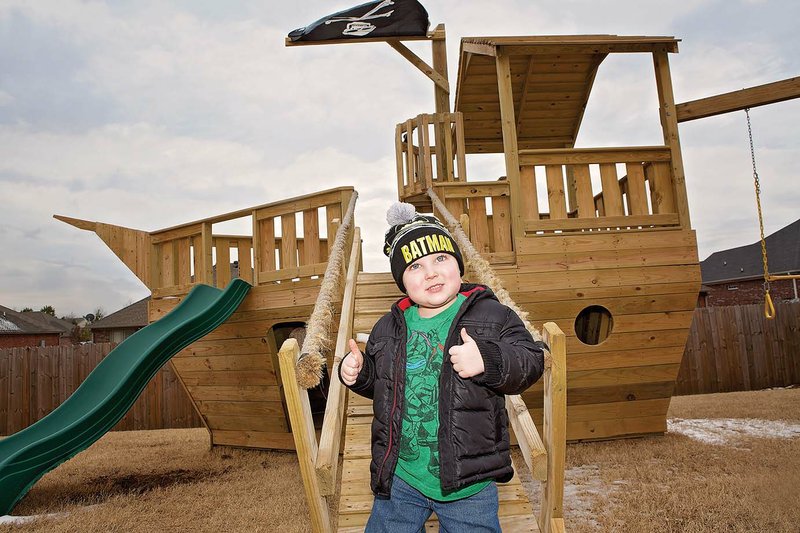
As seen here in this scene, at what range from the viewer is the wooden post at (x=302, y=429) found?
1885mm

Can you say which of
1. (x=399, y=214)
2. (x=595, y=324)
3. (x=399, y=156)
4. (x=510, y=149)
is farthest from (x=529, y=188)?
(x=399, y=214)

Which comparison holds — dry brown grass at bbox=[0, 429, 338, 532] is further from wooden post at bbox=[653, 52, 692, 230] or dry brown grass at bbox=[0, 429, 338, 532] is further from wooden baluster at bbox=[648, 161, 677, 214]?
wooden post at bbox=[653, 52, 692, 230]

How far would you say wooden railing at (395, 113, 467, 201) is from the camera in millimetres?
8672

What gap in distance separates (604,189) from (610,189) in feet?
0.25

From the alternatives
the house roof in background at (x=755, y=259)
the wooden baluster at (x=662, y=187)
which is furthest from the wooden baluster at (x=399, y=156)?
the house roof in background at (x=755, y=259)

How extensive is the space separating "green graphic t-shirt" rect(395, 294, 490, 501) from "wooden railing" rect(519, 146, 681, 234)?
4.30 meters

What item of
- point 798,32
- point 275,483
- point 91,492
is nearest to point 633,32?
point 798,32

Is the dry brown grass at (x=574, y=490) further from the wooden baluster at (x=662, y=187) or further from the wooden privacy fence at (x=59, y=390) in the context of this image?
the wooden privacy fence at (x=59, y=390)

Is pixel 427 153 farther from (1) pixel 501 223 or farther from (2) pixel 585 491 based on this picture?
(2) pixel 585 491

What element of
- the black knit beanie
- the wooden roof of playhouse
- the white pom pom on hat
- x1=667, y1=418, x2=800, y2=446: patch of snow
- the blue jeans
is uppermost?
the wooden roof of playhouse

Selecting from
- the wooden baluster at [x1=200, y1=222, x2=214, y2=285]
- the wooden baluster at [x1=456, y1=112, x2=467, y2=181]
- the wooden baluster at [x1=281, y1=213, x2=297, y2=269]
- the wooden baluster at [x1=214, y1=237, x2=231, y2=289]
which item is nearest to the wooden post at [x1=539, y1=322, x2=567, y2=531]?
the wooden baluster at [x1=281, y1=213, x2=297, y2=269]

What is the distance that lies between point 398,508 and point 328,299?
1573 mm

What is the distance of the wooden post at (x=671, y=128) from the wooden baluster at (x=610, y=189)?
68cm

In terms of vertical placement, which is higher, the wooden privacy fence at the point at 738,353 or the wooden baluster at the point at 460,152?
the wooden baluster at the point at 460,152
